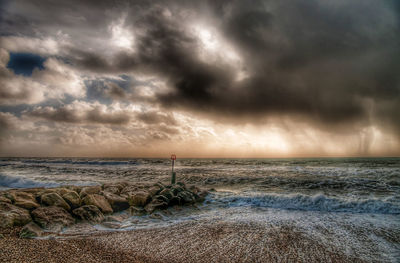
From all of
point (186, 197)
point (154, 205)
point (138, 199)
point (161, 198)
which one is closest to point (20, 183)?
point (138, 199)

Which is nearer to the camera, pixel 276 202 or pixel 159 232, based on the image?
pixel 159 232

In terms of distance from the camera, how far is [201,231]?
4945 mm

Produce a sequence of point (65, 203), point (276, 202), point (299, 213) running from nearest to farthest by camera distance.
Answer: point (65, 203)
point (299, 213)
point (276, 202)

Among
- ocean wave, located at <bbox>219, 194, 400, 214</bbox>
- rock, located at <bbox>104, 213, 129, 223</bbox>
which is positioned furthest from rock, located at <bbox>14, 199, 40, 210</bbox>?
ocean wave, located at <bbox>219, 194, 400, 214</bbox>

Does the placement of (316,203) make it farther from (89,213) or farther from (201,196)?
(89,213)

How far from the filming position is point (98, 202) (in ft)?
20.9

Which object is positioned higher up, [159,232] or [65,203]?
[65,203]

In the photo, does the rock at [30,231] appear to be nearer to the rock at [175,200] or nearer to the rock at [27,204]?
the rock at [27,204]

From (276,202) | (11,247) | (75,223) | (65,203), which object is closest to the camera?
(11,247)

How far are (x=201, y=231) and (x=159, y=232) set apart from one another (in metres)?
1.02

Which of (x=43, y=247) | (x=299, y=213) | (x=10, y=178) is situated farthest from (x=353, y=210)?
(x=10, y=178)

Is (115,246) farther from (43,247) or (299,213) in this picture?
(299,213)

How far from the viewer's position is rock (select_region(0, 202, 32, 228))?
4.62m

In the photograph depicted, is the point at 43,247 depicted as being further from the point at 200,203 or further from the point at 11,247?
the point at 200,203
